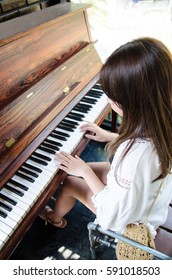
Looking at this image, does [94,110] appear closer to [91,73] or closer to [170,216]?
[91,73]

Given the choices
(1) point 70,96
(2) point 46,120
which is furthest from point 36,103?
(1) point 70,96

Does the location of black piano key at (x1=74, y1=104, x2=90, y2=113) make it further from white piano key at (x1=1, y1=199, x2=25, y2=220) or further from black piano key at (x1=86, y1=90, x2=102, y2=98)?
white piano key at (x1=1, y1=199, x2=25, y2=220)

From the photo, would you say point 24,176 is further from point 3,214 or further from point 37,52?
point 37,52

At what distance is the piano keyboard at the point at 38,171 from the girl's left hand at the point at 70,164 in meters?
0.03

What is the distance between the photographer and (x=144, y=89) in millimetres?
783

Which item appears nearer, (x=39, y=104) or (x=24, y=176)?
(x=24, y=176)

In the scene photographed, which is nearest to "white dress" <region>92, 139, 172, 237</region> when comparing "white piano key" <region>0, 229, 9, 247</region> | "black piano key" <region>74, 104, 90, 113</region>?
"white piano key" <region>0, 229, 9, 247</region>

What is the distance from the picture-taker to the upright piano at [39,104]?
1034 mm

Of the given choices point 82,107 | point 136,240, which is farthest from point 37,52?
point 136,240

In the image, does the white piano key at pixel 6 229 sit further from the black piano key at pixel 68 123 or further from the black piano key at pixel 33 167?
the black piano key at pixel 68 123

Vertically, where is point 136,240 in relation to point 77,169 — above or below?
below

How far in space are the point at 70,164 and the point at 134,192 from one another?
42 centimetres

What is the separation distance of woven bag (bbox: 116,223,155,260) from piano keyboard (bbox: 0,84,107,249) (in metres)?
0.43

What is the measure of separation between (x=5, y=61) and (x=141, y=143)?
80 centimetres
